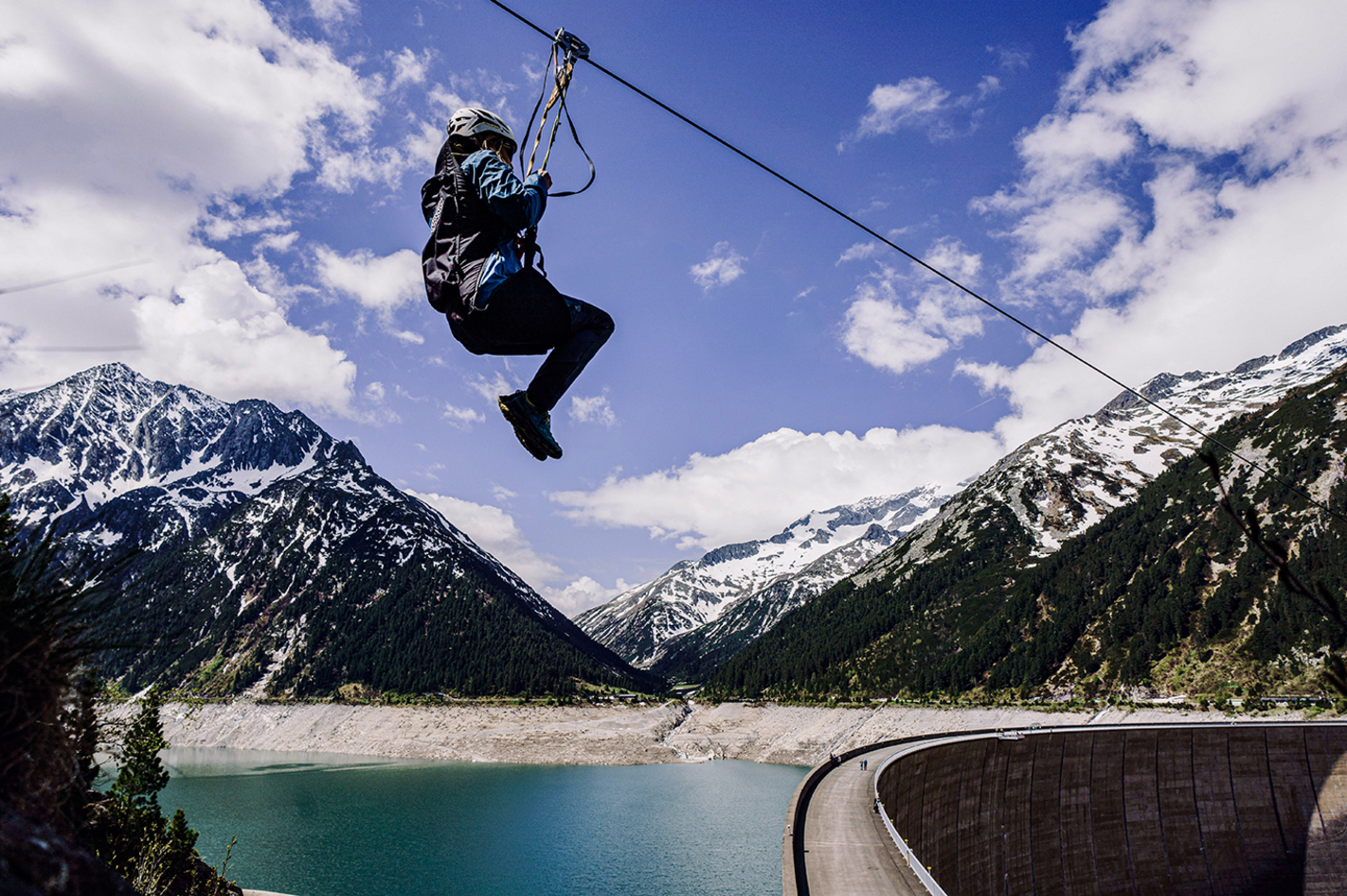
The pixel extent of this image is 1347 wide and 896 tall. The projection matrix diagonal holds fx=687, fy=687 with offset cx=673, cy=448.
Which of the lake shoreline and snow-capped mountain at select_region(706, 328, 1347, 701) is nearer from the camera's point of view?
snow-capped mountain at select_region(706, 328, 1347, 701)

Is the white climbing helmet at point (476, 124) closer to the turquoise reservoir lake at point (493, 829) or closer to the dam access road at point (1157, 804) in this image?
the turquoise reservoir lake at point (493, 829)

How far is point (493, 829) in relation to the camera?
155 ft

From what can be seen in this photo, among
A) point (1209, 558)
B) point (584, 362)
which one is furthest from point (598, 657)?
point (584, 362)

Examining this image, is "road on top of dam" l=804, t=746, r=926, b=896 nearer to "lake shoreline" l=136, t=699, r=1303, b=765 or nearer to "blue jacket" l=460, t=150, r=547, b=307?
"blue jacket" l=460, t=150, r=547, b=307

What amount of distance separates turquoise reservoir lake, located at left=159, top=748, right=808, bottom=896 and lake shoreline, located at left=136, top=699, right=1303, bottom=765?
438 inches

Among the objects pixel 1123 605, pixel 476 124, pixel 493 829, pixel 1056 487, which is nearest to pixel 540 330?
pixel 476 124

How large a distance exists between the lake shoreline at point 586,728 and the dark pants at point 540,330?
79.2 metres

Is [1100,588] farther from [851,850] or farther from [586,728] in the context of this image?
[851,850]

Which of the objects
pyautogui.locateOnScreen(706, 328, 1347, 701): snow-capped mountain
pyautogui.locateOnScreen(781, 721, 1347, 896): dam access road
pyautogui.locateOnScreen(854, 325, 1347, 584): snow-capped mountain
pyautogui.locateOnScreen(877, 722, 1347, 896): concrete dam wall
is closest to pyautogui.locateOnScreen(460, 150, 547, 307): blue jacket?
pyautogui.locateOnScreen(781, 721, 1347, 896): dam access road

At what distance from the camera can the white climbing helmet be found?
5.45 m

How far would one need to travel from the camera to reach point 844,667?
127 meters

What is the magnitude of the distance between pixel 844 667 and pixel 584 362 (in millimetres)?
131741

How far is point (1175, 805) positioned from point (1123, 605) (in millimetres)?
74471

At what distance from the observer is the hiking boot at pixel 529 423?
6.00m
